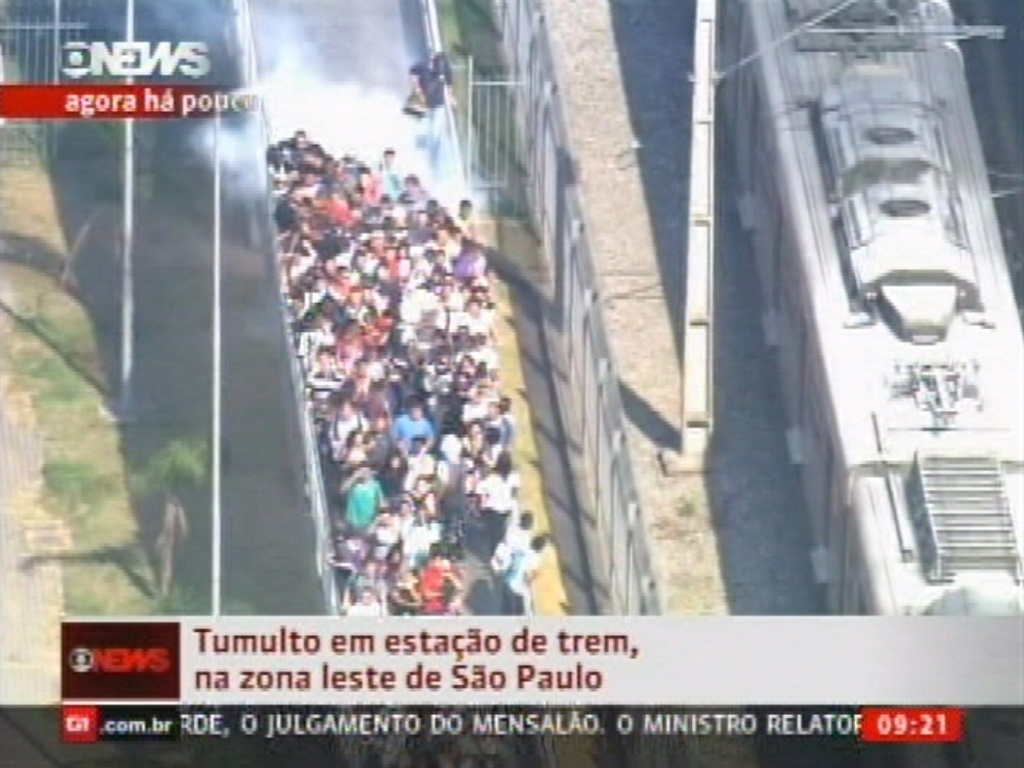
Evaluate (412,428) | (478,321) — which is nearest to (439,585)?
(412,428)

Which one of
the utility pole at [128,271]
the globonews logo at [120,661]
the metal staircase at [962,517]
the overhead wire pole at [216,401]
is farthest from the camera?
the utility pole at [128,271]

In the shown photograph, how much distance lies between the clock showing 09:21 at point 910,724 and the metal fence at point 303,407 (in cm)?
122

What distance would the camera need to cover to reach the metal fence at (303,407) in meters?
12.8

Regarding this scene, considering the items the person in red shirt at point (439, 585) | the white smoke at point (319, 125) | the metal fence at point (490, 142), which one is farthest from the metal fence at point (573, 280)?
the person in red shirt at point (439, 585)

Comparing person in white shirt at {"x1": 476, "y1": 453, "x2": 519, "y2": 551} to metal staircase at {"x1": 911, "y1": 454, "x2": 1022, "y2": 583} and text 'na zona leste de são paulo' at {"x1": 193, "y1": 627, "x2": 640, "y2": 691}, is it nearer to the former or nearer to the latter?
text 'na zona leste de são paulo' at {"x1": 193, "y1": 627, "x2": 640, "y2": 691}

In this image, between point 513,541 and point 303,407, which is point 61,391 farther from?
point 513,541

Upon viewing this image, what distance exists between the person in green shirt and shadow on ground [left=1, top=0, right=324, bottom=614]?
0.11 m

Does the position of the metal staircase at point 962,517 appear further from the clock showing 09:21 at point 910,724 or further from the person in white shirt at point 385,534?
the person in white shirt at point 385,534

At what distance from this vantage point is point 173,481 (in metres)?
12.9

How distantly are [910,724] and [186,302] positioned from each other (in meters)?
1.92

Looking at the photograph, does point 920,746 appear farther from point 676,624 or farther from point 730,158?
point 730,158

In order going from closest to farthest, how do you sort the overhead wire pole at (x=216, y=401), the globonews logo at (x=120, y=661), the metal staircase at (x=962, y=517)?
the metal staircase at (x=962, y=517)
the globonews logo at (x=120, y=661)
the overhead wire pole at (x=216, y=401)

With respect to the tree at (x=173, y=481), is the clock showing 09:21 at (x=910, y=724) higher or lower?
lower

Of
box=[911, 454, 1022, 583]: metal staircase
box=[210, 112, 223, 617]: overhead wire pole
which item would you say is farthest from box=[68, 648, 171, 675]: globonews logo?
box=[911, 454, 1022, 583]: metal staircase
